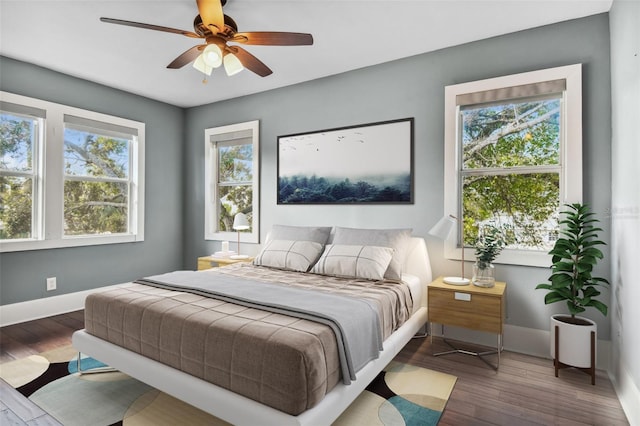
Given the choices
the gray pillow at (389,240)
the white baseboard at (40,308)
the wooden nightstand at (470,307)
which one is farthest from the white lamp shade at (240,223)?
the wooden nightstand at (470,307)

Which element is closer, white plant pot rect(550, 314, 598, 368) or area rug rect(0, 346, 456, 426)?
area rug rect(0, 346, 456, 426)

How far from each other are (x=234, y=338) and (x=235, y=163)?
354 centimetres

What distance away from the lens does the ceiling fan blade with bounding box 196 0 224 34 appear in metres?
2.13

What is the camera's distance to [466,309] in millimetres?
2691

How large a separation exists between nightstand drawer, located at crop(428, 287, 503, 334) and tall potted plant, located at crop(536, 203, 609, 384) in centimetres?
40

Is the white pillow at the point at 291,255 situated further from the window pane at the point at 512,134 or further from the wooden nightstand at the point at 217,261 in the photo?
the window pane at the point at 512,134

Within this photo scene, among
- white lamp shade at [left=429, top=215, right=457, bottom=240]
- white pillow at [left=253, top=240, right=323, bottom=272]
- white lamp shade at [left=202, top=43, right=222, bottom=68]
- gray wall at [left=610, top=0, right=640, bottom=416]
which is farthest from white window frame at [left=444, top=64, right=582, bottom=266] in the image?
white lamp shade at [left=202, top=43, right=222, bottom=68]

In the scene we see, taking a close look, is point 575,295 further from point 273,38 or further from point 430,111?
point 273,38

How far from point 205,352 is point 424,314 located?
6.58ft

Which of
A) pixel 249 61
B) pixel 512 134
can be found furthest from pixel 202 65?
pixel 512 134

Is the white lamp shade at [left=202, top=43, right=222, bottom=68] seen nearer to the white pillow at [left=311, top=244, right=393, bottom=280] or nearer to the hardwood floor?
the white pillow at [left=311, top=244, right=393, bottom=280]

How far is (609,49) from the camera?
2.64m

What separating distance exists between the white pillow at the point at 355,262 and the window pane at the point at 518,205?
91 cm

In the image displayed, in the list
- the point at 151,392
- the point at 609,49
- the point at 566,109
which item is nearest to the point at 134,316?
the point at 151,392
